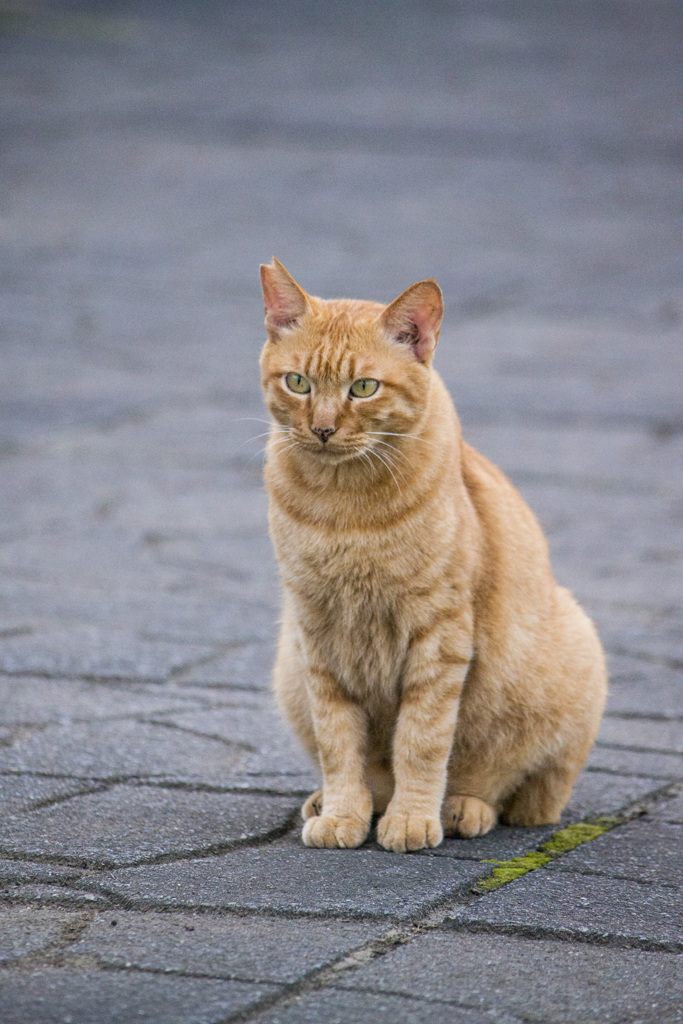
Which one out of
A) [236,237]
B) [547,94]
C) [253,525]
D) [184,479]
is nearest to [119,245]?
[236,237]

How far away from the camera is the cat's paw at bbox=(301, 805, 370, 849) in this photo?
2.48 meters

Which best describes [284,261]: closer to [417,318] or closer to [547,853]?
[417,318]

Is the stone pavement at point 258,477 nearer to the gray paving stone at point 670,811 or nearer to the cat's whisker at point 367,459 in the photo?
the gray paving stone at point 670,811

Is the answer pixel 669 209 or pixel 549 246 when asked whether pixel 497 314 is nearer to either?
pixel 549 246

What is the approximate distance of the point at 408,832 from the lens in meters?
2.48

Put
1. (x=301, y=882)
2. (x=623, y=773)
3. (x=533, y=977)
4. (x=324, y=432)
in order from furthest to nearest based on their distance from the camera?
(x=623, y=773), (x=324, y=432), (x=301, y=882), (x=533, y=977)

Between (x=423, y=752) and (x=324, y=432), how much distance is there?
67 centimetres

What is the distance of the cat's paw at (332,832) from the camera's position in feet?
8.13

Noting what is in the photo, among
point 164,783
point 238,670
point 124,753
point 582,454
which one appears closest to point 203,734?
point 124,753

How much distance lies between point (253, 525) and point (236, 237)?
5623 millimetres

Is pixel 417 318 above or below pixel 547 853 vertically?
above

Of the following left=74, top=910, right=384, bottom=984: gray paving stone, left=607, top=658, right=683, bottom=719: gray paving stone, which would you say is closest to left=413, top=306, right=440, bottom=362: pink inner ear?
left=74, top=910, right=384, bottom=984: gray paving stone

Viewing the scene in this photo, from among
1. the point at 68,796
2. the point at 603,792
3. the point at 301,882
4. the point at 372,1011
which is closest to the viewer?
the point at 372,1011

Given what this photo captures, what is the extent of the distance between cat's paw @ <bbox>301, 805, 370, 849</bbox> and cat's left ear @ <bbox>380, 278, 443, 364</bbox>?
0.95m
